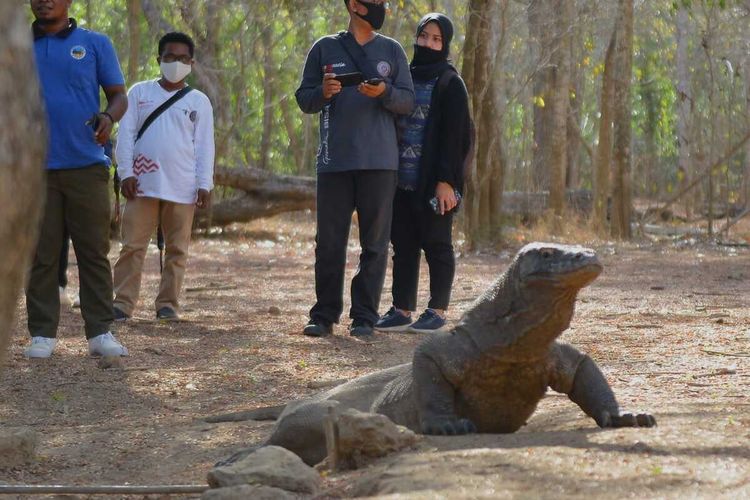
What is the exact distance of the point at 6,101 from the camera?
4.86ft

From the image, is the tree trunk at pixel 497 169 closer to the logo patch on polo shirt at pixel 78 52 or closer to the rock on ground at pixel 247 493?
the logo patch on polo shirt at pixel 78 52

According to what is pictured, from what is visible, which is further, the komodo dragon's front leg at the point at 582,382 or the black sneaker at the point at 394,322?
the black sneaker at the point at 394,322

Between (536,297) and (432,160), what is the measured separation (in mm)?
3693

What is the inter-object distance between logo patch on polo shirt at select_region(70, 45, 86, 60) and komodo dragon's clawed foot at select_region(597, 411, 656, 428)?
12.7ft

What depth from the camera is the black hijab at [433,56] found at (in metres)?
7.84

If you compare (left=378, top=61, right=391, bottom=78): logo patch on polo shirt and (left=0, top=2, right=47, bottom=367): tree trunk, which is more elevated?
(left=378, top=61, right=391, bottom=78): logo patch on polo shirt

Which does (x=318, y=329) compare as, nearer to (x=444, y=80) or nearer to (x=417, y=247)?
(x=417, y=247)

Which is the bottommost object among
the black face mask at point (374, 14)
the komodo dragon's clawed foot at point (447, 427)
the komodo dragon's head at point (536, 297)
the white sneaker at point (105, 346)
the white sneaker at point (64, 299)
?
the white sneaker at point (64, 299)

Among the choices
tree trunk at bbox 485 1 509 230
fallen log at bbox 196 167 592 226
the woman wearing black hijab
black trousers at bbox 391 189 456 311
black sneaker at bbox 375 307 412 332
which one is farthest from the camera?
fallen log at bbox 196 167 592 226

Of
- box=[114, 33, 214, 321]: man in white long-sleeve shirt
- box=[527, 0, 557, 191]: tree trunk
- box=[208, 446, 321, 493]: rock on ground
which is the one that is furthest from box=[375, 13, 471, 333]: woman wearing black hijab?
box=[527, 0, 557, 191]: tree trunk

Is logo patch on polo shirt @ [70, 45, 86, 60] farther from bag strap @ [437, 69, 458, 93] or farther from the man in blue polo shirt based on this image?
bag strap @ [437, 69, 458, 93]

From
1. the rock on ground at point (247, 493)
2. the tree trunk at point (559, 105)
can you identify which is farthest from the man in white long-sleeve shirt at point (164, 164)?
the tree trunk at point (559, 105)

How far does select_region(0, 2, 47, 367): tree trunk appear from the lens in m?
1.48

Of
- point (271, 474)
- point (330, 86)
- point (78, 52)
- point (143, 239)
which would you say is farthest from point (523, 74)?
point (271, 474)
